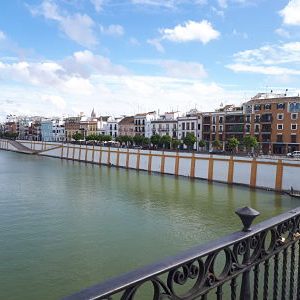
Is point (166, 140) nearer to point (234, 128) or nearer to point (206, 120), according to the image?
point (206, 120)

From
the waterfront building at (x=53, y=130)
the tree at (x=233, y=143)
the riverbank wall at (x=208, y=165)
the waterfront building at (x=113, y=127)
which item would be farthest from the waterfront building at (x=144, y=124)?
the waterfront building at (x=53, y=130)

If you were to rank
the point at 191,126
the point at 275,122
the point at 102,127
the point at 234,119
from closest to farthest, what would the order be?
1. the point at 275,122
2. the point at 234,119
3. the point at 191,126
4. the point at 102,127

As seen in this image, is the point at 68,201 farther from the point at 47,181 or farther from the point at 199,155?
the point at 199,155

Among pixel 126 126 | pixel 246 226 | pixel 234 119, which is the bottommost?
pixel 246 226

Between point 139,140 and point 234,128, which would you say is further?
point 139,140

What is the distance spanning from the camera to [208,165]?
4428 cm

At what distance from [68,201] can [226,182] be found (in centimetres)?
1834

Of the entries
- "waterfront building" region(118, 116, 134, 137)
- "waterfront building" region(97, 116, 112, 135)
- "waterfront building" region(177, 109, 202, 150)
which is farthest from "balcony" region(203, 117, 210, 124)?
"waterfront building" region(97, 116, 112, 135)

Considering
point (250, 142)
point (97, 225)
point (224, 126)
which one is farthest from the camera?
point (224, 126)

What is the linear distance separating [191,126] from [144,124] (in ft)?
49.0

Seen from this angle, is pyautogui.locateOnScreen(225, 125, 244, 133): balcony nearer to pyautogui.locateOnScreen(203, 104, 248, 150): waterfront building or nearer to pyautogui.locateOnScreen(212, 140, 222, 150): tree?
pyautogui.locateOnScreen(203, 104, 248, 150): waterfront building

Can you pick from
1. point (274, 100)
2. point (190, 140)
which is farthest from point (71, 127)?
point (274, 100)

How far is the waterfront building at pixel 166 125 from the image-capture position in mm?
71688

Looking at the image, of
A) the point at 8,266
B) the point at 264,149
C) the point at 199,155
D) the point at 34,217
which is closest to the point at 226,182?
the point at 199,155
